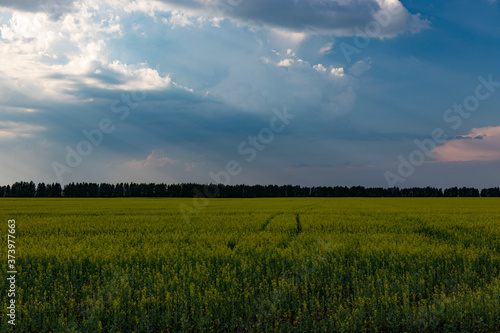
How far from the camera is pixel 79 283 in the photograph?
9.38 metres

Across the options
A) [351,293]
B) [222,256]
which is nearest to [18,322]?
[222,256]

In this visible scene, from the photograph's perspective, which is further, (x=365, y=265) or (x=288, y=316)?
(x=365, y=265)

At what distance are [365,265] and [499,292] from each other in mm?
3481

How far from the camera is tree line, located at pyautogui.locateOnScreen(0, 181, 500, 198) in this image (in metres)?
107

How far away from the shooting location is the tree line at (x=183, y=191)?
106938 millimetres

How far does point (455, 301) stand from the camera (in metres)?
7.84

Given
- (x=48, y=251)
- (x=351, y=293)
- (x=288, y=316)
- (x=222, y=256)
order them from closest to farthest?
(x=288, y=316) < (x=351, y=293) < (x=222, y=256) < (x=48, y=251)

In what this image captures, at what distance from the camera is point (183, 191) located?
106 metres

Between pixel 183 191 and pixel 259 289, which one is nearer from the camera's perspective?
pixel 259 289

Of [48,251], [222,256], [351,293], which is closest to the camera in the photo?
[351,293]

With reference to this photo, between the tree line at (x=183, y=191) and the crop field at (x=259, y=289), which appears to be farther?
the tree line at (x=183, y=191)

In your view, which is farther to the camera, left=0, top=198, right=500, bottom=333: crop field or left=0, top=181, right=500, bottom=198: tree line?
left=0, top=181, right=500, bottom=198: tree line

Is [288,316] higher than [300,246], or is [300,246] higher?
[300,246]

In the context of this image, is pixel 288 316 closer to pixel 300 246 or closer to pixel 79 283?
pixel 300 246
